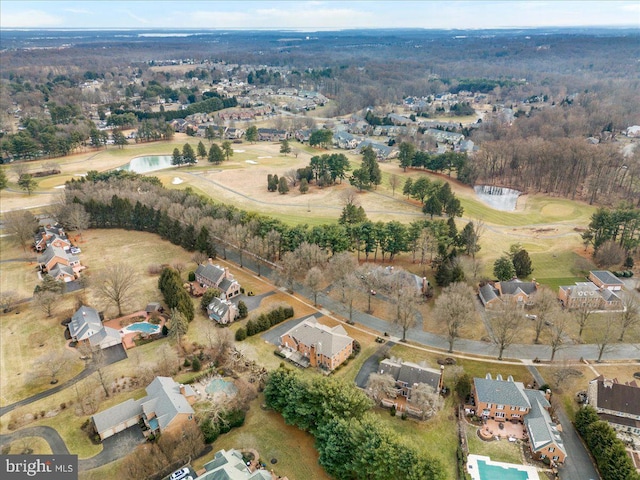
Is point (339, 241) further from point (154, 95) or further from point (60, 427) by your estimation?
point (154, 95)

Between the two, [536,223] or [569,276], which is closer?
[569,276]

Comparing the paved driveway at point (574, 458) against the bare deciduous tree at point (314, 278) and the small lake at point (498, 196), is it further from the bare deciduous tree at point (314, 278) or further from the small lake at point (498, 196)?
the small lake at point (498, 196)

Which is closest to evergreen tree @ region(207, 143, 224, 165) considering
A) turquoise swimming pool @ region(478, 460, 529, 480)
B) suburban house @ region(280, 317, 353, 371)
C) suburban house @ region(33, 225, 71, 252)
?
suburban house @ region(33, 225, 71, 252)

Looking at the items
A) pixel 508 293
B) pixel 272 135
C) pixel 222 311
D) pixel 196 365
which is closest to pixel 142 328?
pixel 222 311

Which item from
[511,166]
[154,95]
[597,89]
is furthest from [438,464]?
[597,89]

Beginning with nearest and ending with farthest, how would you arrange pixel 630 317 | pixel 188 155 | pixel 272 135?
pixel 630 317 → pixel 188 155 → pixel 272 135

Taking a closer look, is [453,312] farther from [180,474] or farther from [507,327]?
[180,474]
